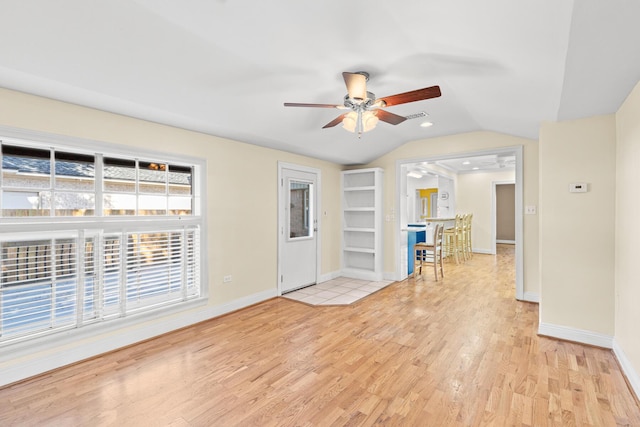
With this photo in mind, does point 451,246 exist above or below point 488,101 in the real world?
below

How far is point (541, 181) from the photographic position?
318 cm

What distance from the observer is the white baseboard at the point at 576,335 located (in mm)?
2877

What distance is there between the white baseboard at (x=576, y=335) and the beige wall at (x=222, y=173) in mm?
3389

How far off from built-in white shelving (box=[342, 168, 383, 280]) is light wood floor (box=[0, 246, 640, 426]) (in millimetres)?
2020

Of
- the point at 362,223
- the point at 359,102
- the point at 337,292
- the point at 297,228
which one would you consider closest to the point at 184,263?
the point at 297,228

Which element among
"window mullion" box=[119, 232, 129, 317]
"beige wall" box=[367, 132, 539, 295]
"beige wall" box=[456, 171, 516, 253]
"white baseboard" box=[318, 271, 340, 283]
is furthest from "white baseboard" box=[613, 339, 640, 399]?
"beige wall" box=[456, 171, 516, 253]

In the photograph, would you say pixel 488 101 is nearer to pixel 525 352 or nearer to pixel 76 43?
pixel 525 352

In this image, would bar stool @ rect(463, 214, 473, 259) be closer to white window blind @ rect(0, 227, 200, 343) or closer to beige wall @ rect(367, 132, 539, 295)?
beige wall @ rect(367, 132, 539, 295)

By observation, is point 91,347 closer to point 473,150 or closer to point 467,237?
point 473,150

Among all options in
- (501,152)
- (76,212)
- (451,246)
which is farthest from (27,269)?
(451,246)

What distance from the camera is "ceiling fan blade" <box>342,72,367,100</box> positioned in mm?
2239

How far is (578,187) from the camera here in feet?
9.73

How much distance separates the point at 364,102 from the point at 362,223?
3.50 meters

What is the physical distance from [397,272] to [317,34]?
14.1 ft
